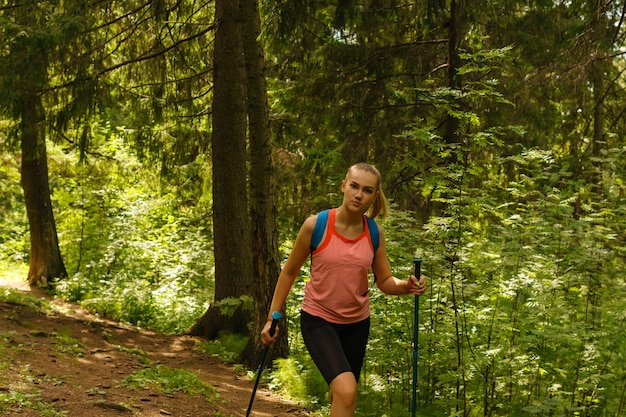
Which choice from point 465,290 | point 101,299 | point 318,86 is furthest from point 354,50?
point 101,299

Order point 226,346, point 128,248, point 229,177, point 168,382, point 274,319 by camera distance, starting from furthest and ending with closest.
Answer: point 128,248 → point 229,177 → point 226,346 → point 168,382 → point 274,319

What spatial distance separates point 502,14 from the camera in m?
10.8

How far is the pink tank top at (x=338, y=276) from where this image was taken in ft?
12.9

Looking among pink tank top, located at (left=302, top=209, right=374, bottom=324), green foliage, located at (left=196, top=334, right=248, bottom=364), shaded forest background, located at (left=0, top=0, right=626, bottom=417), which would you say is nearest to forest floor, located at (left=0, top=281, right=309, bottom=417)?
green foliage, located at (left=196, top=334, right=248, bottom=364)

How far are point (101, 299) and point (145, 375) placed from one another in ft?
19.7

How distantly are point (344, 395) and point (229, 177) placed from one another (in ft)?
23.2

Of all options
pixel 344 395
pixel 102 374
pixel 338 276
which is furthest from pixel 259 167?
pixel 344 395

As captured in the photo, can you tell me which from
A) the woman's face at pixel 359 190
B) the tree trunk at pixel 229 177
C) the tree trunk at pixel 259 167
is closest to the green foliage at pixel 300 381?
the tree trunk at pixel 259 167

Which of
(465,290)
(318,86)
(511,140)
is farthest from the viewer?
(511,140)

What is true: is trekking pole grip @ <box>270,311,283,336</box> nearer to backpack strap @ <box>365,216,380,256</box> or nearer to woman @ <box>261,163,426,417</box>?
woman @ <box>261,163,426,417</box>

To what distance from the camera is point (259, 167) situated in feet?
27.4

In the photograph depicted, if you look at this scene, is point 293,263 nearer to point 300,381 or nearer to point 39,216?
point 300,381

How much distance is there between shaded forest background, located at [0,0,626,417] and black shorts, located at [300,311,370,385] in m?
1.67

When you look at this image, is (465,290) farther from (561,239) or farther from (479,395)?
(561,239)
